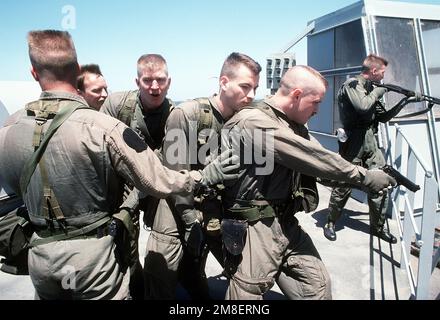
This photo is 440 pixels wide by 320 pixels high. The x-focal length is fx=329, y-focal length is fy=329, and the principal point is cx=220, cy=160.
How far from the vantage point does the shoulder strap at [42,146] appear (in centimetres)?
150

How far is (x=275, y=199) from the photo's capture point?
2.03 meters

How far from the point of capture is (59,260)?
5.19 feet

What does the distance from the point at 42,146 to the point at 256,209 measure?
1.20 metres

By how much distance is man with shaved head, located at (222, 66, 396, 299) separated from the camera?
6.11 ft

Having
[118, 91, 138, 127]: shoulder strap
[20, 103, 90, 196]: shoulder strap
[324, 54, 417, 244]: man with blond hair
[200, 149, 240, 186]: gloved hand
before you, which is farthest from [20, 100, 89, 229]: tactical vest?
[324, 54, 417, 244]: man with blond hair

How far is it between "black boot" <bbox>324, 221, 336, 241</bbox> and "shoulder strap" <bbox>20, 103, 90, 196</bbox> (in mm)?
3509

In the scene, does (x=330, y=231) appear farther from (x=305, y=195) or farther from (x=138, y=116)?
(x=138, y=116)

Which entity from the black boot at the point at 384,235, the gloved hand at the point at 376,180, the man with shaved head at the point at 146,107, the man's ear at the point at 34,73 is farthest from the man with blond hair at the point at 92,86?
the black boot at the point at 384,235

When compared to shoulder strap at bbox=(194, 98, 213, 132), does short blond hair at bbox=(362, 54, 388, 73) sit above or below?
above

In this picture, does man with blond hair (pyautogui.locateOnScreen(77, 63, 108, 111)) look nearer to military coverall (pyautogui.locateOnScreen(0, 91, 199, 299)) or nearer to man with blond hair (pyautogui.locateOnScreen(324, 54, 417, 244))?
military coverall (pyautogui.locateOnScreen(0, 91, 199, 299))

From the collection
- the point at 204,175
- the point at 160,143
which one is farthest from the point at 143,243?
the point at 204,175

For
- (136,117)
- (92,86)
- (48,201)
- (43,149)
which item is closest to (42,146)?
(43,149)

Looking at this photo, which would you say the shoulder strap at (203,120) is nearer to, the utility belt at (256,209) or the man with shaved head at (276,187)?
the man with shaved head at (276,187)

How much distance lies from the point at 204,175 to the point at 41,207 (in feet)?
2.93
